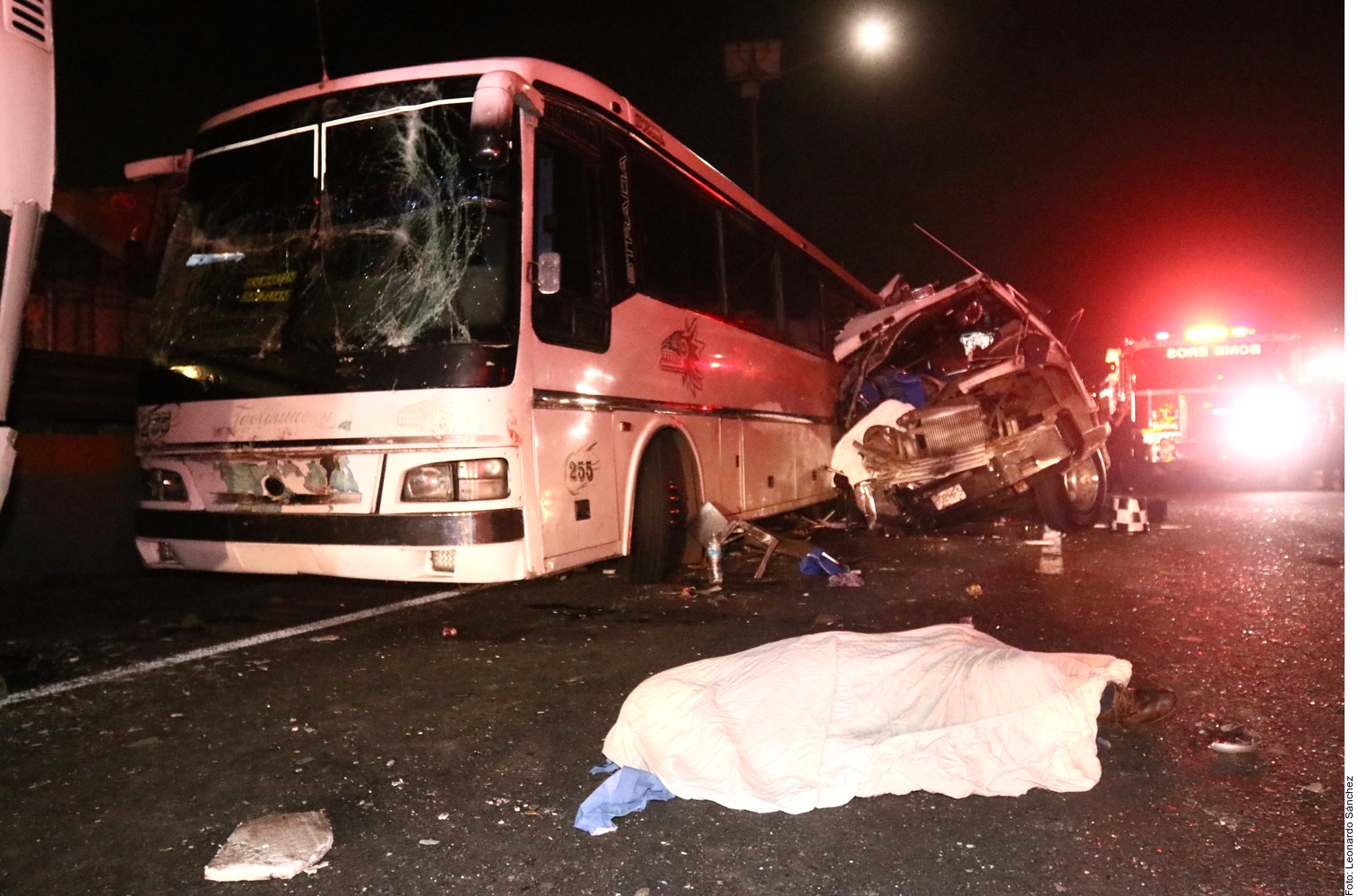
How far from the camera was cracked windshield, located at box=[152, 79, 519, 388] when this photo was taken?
5137 millimetres

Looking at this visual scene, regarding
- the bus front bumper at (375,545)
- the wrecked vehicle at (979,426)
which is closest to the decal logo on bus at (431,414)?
the bus front bumper at (375,545)

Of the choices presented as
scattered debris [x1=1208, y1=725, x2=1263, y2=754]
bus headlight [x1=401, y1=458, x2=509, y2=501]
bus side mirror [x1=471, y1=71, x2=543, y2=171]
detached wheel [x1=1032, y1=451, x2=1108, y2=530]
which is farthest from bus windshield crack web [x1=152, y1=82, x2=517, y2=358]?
detached wheel [x1=1032, y1=451, x2=1108, y2=530]

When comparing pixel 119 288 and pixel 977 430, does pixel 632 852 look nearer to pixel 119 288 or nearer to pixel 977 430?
pixel 977 430

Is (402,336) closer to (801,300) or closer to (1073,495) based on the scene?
(801,300)

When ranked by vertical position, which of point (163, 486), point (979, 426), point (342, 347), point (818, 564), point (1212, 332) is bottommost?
point (818, 564)

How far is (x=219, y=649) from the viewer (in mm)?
5234

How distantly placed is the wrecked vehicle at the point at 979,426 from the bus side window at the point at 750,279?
1.34 meters

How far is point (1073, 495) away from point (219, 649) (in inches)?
319

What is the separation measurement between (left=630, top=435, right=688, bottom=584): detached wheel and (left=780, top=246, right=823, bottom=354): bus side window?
337 centimetres

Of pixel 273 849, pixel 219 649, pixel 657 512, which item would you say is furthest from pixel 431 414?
pixel 273 849

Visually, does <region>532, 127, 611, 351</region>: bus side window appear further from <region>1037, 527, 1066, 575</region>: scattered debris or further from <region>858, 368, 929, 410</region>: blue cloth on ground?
<region>858, 368, 929, 410</region>: blue cloth on ground

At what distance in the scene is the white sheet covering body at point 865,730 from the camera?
3.05 m

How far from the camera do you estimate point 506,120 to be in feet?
15.4

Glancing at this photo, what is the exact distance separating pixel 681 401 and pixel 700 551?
1.29 m
